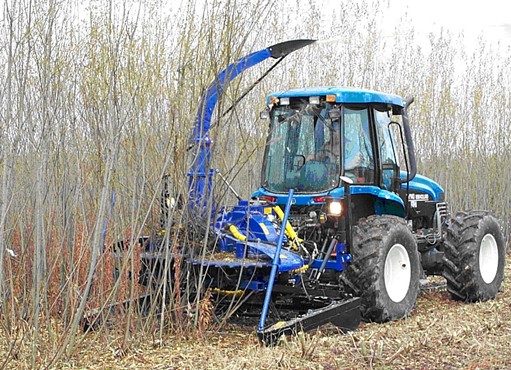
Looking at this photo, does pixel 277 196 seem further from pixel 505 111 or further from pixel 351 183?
pixel 505 111

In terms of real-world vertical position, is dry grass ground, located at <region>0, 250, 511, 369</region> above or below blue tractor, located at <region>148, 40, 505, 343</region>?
below

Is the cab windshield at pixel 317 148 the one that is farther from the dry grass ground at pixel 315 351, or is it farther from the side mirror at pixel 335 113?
the dry grass ground at pixel 315 351

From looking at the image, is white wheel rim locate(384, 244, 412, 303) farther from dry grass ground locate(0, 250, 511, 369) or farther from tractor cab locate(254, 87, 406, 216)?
dry grass ground locate(0, 250, 511, 369)

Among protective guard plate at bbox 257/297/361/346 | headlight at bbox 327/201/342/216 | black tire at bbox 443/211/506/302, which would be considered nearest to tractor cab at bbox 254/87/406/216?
headlight at bbox 327/201/342/216

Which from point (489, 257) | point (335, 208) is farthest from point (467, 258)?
point (335, 208)

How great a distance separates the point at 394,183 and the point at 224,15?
2.78 metres

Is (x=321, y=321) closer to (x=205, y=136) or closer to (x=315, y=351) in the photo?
(x=315, y=351)

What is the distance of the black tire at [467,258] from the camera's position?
7332mm

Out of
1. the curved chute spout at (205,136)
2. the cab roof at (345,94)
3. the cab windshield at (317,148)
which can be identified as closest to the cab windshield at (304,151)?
the cab windshield at (317,148)

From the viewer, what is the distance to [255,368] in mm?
4320

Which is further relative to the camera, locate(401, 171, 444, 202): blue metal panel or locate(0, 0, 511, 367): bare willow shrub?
locate(401, 171, 444, 202): blue metal panel

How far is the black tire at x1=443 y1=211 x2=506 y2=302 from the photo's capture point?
7.33m

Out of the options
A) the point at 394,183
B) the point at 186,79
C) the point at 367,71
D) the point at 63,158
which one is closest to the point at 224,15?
the point at 186,79

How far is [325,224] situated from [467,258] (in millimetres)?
1886
